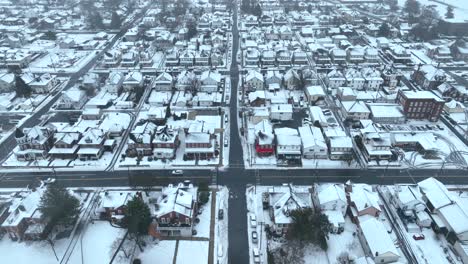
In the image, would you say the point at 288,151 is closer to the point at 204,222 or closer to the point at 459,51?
the point at 204,222

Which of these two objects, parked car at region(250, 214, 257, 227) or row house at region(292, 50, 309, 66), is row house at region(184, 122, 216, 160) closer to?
parked car at region(250, 214, 257, 227)

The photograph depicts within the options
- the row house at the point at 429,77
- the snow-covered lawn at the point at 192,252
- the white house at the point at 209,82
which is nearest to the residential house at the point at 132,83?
the white house at the point at 209,82

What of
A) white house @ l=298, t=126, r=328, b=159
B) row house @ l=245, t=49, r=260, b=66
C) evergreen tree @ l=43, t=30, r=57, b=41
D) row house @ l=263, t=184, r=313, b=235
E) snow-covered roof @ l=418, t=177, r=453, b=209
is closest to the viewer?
row house @ l=263, t=184, r=313, b=235

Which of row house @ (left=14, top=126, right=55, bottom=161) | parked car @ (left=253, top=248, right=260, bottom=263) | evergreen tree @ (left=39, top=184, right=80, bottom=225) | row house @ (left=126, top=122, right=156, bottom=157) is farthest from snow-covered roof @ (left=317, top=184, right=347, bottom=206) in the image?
row house @ (left=14, top=126, right=55, bottom=161)

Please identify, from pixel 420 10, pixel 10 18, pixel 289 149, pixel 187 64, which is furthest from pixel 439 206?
pixel 10 18

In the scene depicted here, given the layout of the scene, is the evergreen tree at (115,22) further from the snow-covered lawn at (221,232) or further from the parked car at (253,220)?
the parked car at (253,220)

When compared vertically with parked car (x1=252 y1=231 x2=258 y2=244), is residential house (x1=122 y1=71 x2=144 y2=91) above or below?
above

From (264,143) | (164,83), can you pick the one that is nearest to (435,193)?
(264,143)
